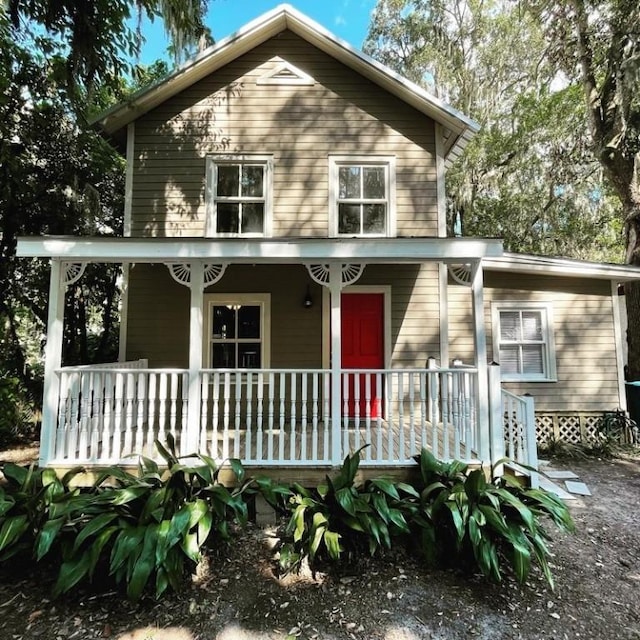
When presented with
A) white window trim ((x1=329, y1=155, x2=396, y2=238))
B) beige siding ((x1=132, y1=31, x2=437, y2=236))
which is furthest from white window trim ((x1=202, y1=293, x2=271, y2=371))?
white window trim ((x1=329, y1=155, x2=396, y2=238))

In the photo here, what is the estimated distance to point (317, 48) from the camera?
6.86 metres

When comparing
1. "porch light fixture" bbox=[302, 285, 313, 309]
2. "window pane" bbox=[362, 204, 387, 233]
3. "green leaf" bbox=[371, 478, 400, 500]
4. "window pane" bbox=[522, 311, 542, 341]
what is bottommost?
"green leaf" bbox=[371, 478, 400, 500]

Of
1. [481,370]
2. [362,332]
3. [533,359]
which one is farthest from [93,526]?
[533,359]

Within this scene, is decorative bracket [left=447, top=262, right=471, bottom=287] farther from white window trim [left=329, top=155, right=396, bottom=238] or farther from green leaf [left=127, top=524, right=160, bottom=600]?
green leaf [left=127, top=524, right=160, bottom=600]

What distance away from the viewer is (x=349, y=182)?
22.5ft

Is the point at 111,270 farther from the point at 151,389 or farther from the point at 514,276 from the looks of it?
the point at 514,276

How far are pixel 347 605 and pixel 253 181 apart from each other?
19.7 ft

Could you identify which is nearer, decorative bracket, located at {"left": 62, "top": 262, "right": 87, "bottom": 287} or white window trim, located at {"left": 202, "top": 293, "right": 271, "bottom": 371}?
decorative bracket, located at {"left": 62, "top": 262, "right": 87, "bottom": 287}

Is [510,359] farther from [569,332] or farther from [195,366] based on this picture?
[195,366]

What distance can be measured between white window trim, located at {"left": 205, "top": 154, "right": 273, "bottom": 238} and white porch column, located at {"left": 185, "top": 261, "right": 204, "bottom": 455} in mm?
2162

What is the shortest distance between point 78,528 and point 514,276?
708cm

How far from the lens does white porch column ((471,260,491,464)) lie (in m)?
4.43

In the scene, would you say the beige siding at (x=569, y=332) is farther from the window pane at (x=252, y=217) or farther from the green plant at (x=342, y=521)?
the green plant at (x=342, y=521)

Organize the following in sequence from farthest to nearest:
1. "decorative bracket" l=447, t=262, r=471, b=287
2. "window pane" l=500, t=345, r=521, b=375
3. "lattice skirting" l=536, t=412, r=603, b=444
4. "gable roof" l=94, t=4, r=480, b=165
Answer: "window pane" l=500, t=345, r=521, b=375, "lattice skirting" l=536, t=412, r=603, b=444, "gable roof" l=94, t=4, r=480, b=165, "decorative bracket" l=447, t=262, r=471, b=287
